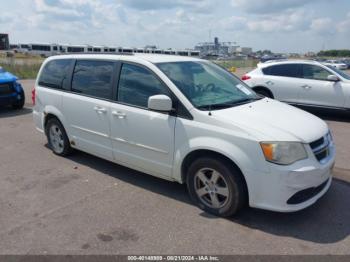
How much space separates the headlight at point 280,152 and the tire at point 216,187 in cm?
40

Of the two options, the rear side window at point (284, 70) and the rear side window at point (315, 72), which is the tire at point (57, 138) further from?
the rear side window at point (315, 72)

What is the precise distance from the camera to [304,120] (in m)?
3.94

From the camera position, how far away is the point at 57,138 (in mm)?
5969

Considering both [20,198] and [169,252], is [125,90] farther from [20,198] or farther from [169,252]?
[169,252]

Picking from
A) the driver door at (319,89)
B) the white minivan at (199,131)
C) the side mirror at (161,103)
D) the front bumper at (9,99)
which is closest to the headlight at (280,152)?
the white minivan at (199,131)

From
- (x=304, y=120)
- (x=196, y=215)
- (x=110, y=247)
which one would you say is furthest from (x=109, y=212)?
(x=304, y=120)

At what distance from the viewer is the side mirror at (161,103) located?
3842mm

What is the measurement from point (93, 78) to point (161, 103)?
1660 millimetres

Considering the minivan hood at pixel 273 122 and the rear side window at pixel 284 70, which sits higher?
the rear side window at pixel 284 70

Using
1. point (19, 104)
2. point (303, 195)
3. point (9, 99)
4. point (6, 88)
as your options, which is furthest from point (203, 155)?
point (19, 104)

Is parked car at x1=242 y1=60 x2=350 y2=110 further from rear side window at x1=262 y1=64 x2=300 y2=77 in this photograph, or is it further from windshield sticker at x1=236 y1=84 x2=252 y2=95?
windshield sticker at x1=236 y1=84 x2=252 y2=95

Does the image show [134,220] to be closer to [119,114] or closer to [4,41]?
[119,114]

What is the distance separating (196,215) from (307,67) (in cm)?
709

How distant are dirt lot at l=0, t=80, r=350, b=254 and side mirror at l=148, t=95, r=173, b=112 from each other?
1.20 m
